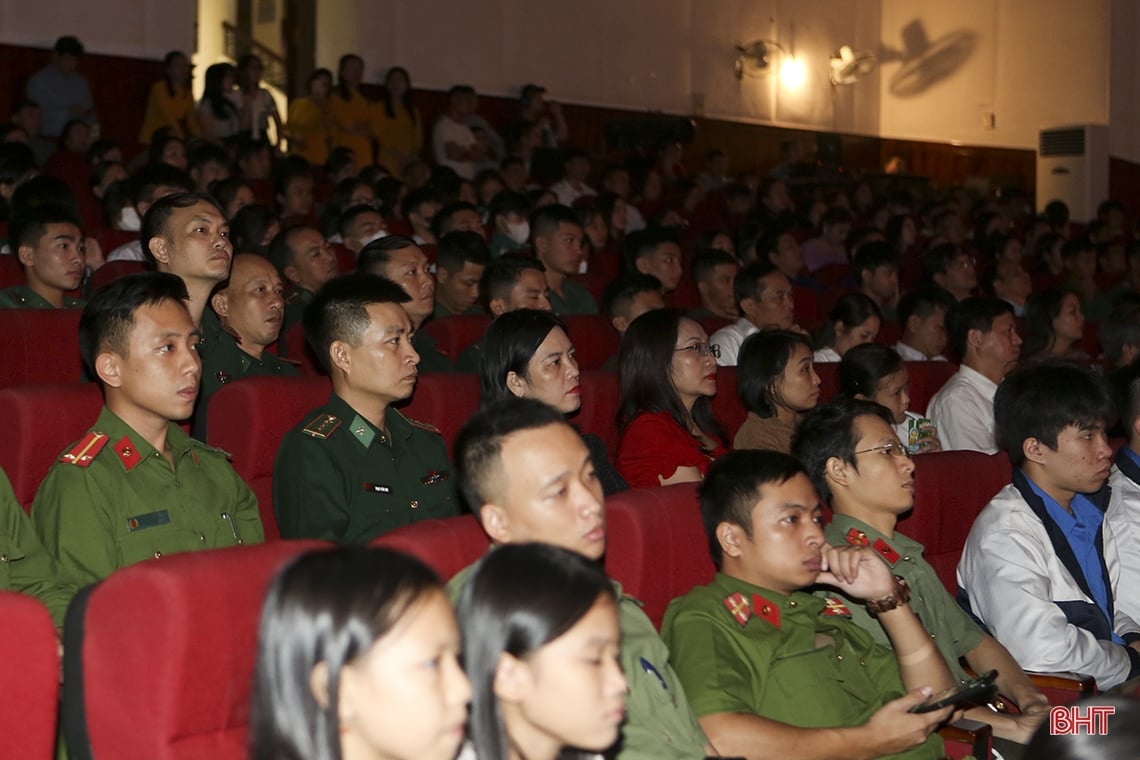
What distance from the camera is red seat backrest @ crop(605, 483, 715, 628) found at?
211 cm

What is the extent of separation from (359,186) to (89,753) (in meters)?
4.51

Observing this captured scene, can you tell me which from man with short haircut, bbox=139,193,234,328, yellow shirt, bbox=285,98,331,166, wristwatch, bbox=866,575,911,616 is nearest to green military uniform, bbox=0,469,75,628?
man with short haircut, bbox=139,193,234,328

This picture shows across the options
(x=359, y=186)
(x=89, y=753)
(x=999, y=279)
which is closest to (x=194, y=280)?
(x=89, y=753)

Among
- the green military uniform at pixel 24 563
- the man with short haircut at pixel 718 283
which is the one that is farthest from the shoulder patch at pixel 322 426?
the man with short haircut at pixel 718 283

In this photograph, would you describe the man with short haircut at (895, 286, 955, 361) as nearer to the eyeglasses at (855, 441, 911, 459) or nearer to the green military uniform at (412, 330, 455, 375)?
the green military uniform at (412, 330, 455, 375)

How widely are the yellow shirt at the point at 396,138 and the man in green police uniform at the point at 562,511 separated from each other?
6140 mm

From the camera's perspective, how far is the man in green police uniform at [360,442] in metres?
2.50

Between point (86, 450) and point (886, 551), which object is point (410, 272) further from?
point (886, 551)

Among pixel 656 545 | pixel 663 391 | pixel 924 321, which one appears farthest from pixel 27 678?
pixel 924 321

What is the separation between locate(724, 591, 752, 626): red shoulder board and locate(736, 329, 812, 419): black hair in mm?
1303

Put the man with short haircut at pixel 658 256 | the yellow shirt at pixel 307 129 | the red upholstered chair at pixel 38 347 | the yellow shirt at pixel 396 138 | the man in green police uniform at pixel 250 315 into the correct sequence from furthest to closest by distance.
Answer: the yellow shirt at pixel 396 138
the yellow shirt at pixel 307 129
the man with short haircut at pixel 658 256
the man in green police uniform at pixel 250 315
the red upholstered chair at pixel 38 347

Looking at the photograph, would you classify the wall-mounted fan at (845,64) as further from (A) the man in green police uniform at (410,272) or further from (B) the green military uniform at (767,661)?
(B) the green military uniform at (767,661)

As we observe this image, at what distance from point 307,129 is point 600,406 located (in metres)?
4.70

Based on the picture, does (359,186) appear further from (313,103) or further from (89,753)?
(89,753)
